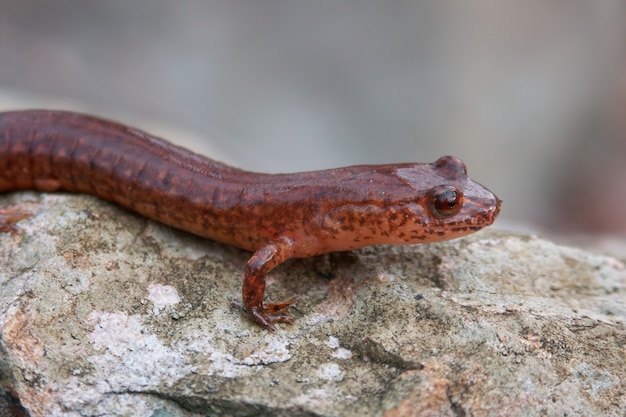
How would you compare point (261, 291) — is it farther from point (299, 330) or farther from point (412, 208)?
point (412, 208)

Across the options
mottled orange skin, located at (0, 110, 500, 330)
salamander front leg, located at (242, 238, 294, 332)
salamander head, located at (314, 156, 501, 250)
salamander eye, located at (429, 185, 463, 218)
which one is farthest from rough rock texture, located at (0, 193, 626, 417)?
salamander eye, located at (429, 185, 463, 218)

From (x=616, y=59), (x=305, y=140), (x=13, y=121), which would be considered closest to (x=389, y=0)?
(x=305, y=140)

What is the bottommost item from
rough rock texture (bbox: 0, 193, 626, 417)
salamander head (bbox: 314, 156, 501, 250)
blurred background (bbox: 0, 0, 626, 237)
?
rough rock texture (bbox: 0, 193, 626, 417)

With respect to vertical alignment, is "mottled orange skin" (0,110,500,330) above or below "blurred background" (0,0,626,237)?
below

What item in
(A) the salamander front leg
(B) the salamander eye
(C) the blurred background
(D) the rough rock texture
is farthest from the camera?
(C) the blurred background

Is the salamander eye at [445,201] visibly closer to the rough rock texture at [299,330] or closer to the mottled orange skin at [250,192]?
the mottled orange skin at [250,192]

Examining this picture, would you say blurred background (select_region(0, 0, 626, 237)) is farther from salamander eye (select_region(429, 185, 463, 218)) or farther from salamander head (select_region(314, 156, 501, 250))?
salamander eye (select_region(429, 185, 463, 218))

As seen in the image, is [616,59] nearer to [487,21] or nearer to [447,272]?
[487,21]
